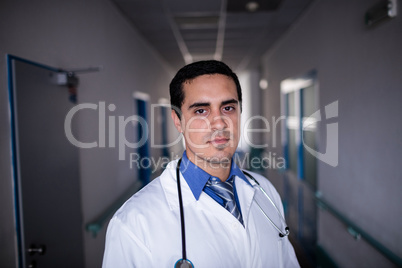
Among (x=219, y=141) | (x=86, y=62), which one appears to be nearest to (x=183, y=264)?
(x=219, y=141)

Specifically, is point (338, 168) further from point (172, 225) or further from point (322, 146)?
point (172, 225)

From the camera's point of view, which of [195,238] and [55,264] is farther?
[55,264]

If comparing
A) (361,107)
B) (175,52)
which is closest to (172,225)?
(361,107)

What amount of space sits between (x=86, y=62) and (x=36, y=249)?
4.74ft

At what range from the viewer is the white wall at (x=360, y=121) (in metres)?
1.57

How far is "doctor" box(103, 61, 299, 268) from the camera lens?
35.0 inches

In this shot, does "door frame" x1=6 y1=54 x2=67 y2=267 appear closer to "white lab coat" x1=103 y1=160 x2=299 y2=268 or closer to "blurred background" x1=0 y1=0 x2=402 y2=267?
"blurred background" x1=0 y1=0 x2=402 y2=267

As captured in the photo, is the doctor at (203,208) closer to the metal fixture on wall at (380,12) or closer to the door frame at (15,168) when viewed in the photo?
the door frame at (15,168)

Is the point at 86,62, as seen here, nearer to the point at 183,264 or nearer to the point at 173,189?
the point at 173,189

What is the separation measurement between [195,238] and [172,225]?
0.32 feet

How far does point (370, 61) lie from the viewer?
5.90 feet

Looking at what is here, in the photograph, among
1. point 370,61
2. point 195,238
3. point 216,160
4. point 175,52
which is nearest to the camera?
point 195,238

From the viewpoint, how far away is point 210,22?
3457mm

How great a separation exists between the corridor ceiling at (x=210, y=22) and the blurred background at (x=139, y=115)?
0.03 metres
